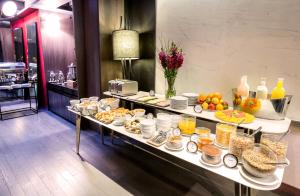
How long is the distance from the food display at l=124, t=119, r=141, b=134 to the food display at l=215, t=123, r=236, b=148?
28.2 inches

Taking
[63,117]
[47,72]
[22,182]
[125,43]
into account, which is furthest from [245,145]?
[47,72]

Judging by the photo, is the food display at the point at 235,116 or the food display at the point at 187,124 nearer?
the food display at the point at 235,116

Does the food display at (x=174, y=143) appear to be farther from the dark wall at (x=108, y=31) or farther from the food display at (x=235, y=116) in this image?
the dark wall at (x=108, y=31)

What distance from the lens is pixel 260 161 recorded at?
115 centimetres

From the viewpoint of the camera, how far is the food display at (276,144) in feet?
4.25

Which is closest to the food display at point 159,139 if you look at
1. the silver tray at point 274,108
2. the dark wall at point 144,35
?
the silver tray at point 274,108

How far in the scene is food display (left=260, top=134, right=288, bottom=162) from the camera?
4.25ft

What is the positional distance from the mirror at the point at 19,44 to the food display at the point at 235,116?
6345mm

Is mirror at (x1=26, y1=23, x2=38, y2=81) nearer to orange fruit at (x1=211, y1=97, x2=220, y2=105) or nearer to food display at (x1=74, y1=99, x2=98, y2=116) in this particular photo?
food display at (x1=74, y1=99, x2=98, y2=116)

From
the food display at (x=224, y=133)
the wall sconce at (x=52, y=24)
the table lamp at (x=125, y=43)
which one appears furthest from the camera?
the wall sconce at (x=52, y=24)

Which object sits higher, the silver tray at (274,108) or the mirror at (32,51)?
the mirror at (32,51)

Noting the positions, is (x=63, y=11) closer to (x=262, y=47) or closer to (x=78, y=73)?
(x=78, y=73)

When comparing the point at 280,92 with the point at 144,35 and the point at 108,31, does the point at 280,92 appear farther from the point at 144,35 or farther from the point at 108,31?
the point at 108,31

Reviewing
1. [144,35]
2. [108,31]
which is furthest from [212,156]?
[108,31]
